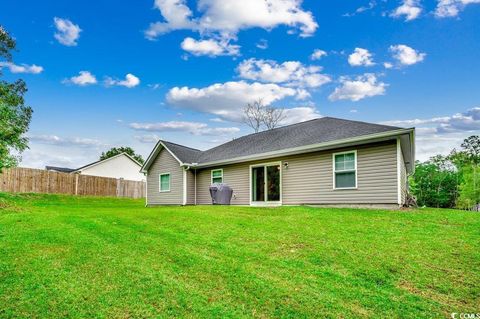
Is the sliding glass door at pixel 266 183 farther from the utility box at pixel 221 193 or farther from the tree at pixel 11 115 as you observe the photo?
the tree at pixel 11 115

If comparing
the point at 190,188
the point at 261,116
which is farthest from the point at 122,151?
the point at 190,188

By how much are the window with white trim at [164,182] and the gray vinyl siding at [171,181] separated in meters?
0.19

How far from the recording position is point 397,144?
1109 cm

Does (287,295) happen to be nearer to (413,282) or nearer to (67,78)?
(413,282)

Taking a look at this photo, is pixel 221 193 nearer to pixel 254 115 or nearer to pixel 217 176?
pixel 217 176

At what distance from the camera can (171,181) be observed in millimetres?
18734

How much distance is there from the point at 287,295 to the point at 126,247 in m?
3.52

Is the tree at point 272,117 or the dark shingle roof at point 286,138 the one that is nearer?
the dark shingle roof at point 286,138

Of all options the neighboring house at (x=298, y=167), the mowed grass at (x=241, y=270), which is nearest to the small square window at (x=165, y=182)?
the neighboring house at (x=298, y=167)

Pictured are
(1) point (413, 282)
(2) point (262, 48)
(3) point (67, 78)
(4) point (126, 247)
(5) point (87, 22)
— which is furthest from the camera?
(2) point (262, 48)

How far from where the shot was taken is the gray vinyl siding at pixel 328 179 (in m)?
11.3

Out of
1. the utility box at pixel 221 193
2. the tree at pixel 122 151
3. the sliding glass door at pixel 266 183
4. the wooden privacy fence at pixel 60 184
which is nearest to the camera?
the sliding glass door at pixel 266 183

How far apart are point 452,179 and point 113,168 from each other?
42.7 meters

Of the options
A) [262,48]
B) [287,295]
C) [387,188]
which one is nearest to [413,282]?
[287,295]
